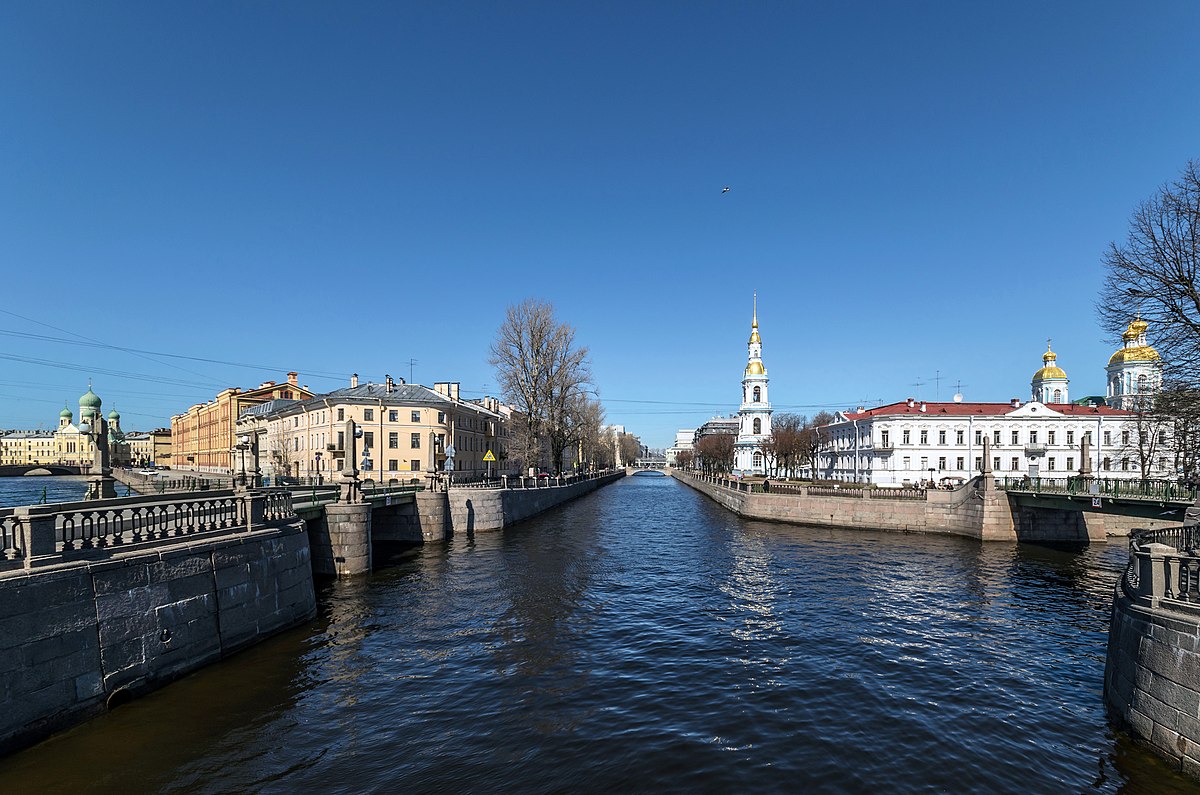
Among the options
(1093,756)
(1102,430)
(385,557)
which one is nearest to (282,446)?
(385,557)

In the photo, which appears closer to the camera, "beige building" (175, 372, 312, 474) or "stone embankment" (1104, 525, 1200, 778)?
"stone embankment" (1104, 525, 1200, 778)

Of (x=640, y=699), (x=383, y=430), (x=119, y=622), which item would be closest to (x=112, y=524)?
(x=119, y=622)

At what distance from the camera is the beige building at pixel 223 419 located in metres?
95.0

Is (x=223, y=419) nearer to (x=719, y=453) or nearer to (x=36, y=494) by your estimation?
(x=36, y=494)

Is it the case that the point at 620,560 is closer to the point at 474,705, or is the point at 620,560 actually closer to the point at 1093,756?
the point at 474,705

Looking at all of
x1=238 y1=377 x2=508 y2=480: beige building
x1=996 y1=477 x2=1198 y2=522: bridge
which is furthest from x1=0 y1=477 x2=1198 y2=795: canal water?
x1=238 y1=377 x2=508 y2=480: beige building

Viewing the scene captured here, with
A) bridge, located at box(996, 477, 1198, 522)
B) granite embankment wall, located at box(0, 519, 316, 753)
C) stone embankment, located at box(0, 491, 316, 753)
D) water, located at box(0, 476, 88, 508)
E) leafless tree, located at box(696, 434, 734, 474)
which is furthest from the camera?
leafless tree, located at box(696, 434, 734, 474)

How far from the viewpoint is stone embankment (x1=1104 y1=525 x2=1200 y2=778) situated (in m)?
8.74

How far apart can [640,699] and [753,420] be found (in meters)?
102

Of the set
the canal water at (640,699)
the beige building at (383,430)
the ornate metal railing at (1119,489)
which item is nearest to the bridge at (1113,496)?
the ornate metal railing at (1119,489)

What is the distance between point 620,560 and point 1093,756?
20314mm

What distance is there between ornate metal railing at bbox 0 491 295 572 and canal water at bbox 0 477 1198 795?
307cm

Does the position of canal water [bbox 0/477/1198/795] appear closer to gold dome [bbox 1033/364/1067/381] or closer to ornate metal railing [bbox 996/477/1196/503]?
ornate metal railing [bbox 996/477/1196/503]

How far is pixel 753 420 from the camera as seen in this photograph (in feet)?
362
